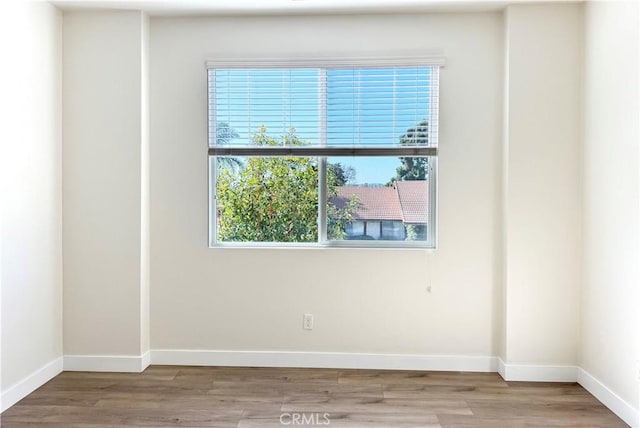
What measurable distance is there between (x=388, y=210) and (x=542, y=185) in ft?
3.48

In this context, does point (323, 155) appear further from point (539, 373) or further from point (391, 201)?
point (539, 373)

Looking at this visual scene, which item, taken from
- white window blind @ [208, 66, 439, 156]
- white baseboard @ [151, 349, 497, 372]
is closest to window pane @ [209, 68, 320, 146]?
white window blind @ [208, 66, 439, 156]

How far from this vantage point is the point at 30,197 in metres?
2.70

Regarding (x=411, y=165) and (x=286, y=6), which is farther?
(x=411, y=165)

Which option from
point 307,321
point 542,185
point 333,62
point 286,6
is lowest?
point 307,321

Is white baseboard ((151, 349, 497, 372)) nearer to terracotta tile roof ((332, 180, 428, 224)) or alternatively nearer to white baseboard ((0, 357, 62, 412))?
white baseboard ((0, 357, 62, 412))

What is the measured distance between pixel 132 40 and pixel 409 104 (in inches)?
80.3

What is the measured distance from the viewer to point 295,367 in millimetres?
3068

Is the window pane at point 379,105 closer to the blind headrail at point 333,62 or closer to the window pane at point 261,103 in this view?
the blind headrail at point 333,62

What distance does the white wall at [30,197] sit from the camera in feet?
8.23

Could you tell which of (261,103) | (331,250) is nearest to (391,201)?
(331,250)

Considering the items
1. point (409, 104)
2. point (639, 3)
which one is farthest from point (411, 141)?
point (639, 3)

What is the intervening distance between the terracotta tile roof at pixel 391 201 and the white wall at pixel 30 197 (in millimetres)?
2009

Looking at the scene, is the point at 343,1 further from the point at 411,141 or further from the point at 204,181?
the point at 204,181
